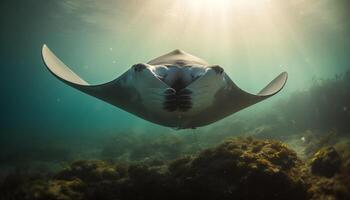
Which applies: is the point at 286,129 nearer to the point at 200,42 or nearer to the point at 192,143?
the point at 192,143

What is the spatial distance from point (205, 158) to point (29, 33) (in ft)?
128

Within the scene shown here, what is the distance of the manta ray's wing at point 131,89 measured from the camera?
162 inches

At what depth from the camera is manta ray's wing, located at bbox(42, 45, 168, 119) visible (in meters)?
4.12

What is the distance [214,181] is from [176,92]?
1650 mm

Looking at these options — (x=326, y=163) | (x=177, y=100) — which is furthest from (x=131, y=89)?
(x=326, y=163)

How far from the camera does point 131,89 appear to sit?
491 centimetres

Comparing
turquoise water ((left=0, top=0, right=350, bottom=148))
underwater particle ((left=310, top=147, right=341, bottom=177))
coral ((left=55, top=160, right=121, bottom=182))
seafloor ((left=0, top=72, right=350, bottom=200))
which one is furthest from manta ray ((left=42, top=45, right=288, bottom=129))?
turquoise water ((left=0, top=0, right=350, bottom=148))

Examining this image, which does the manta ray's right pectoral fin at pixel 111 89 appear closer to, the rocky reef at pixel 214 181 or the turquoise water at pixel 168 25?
the rocky reef at pixel 214 181

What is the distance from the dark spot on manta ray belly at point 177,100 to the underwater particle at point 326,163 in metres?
3.13

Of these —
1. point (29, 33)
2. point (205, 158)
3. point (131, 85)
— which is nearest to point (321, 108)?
point (205, 158)

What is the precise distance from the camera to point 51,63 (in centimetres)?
632

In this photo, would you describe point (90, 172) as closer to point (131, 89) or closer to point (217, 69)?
point (131, 89)

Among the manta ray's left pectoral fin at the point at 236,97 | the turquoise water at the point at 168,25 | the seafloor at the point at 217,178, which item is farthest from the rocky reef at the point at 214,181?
the turquoise water at the point at 168,25

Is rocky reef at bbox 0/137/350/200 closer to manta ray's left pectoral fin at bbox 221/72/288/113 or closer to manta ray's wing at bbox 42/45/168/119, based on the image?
manta ray's left pectoral fin at bbox 221/72/288/113
